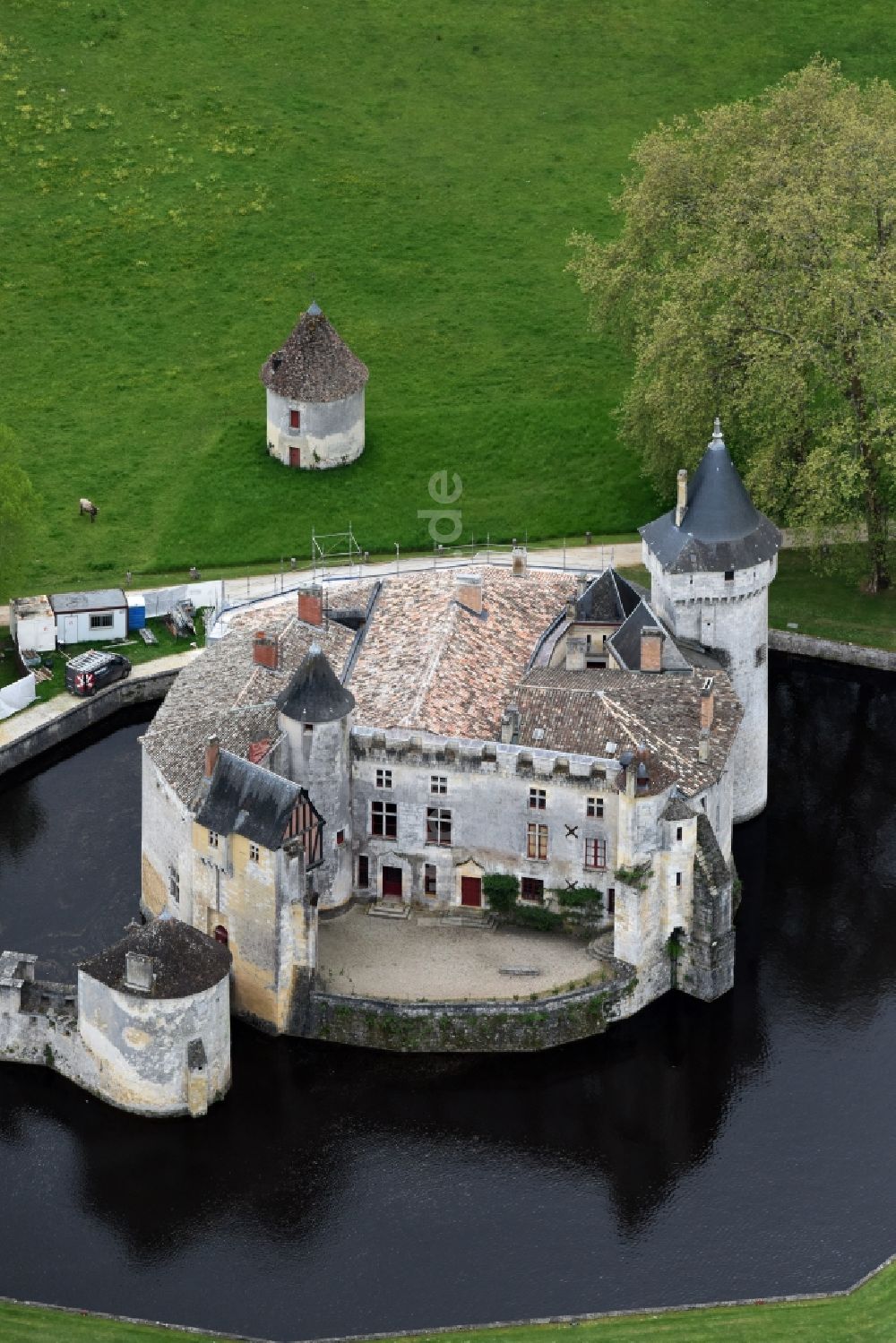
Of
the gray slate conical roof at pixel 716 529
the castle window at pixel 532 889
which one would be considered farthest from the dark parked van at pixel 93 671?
the castle window at pixel 532 889

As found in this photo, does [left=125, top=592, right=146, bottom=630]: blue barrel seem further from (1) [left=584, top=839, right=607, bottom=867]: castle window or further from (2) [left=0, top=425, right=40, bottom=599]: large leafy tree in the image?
(1) [left=584, top=839, right=607, bottom=867]: castle window

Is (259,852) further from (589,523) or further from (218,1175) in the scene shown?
(589,523)

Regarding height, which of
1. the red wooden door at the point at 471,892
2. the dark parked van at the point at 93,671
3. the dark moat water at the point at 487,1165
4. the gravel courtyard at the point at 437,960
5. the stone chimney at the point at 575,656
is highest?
the stone chimney at the point at 575,656

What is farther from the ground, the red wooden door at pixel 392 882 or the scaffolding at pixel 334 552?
the scaffolding at pixel 334 552

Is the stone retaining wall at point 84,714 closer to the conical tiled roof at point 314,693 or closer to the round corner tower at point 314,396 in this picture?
the round corner tower at point 314,396

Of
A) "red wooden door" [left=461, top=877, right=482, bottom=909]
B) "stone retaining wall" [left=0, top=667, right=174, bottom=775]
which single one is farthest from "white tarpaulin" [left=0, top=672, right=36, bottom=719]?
"red wooden door" [left=461, top=877, right=482, bottom=909]

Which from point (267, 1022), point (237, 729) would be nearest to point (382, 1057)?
point (267, 1022)

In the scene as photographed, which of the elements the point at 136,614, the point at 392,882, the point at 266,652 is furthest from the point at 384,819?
the point at 136,614
